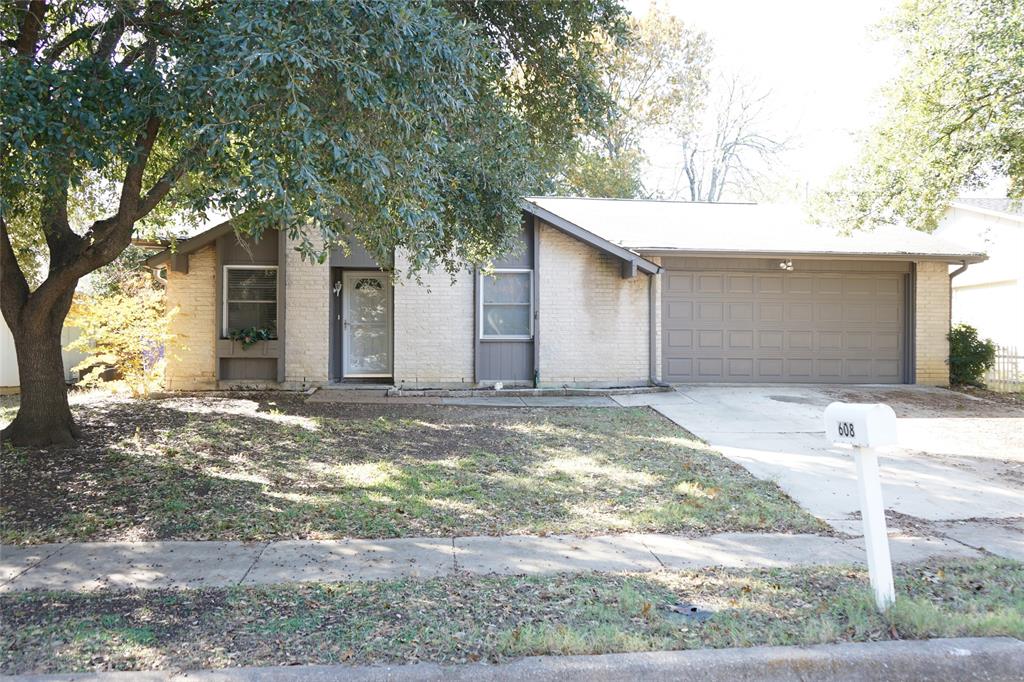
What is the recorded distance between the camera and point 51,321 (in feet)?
25.9

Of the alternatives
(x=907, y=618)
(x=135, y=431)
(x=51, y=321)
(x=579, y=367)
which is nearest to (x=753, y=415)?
(x=579, y=367)

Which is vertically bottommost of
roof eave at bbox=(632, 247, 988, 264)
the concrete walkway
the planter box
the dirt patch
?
the concrete walkway

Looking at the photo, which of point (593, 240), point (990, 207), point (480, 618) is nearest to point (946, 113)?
point (593, 240)

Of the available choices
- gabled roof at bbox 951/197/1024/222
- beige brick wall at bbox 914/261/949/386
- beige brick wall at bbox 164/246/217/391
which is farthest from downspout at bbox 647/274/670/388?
gabled roof at bbox 951/197/1024/222

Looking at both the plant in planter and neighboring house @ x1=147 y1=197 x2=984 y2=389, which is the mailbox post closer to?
neighboring house @ x1=147 y1=197 x2=984 y2=389

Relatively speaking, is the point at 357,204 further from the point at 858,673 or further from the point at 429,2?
the point at 858,673

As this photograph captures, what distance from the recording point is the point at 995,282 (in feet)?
63.0

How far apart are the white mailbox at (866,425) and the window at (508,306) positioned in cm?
967

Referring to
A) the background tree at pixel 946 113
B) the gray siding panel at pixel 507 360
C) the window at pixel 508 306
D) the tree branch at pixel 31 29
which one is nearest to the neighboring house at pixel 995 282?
the background tree at pixel 946 113

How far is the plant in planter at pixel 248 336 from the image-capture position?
12.7m

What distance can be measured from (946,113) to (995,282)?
40.2ft

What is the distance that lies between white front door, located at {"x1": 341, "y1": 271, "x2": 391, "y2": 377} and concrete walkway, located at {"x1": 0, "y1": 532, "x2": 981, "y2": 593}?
8.67 m

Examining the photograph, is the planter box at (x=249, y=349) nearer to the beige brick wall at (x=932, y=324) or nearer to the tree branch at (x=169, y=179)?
the tree branch at (x=169, y=179)

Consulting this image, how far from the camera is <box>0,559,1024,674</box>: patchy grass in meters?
3.43
